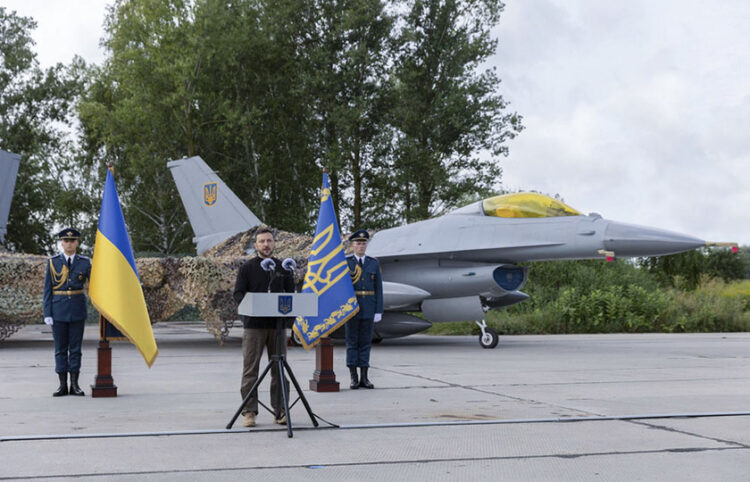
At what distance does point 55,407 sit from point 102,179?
31.7 m

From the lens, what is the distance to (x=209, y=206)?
17.8 m

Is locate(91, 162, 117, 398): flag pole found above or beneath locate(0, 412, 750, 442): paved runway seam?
above

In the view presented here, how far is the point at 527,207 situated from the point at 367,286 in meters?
5.28

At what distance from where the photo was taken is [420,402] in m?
6.69

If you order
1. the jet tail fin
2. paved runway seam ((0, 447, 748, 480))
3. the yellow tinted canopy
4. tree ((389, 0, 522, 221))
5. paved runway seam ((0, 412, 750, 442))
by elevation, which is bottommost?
paved runway seam ((0, 447, 748, 480))

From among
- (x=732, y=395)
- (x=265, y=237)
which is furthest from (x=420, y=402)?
(x=732, y=395)

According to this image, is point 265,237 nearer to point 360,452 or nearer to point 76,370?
point 360,452

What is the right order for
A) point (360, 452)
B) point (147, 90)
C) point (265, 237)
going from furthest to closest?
point (147, 90), point (265, 237), point (360, 452)

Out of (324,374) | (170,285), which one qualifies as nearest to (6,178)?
(170,285)

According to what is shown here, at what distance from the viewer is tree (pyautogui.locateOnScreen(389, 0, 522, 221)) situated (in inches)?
1185

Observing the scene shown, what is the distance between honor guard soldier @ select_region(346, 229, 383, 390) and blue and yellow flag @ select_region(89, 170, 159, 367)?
2.07 meters

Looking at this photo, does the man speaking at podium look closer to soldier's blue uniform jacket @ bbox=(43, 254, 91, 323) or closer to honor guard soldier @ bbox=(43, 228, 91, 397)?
honor guard soldier @ bbox=(43, 228, 91, 397)

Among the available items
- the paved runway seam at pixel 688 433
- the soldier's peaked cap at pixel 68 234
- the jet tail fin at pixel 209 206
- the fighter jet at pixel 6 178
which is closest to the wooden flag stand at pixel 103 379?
the soldier's peaked cap at pixel 68 234

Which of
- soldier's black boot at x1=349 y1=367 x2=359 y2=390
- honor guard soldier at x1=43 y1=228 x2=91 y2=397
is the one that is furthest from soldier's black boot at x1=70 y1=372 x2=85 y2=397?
soldier's black boot at x1=349 y1=367 x2=359 y2=390
